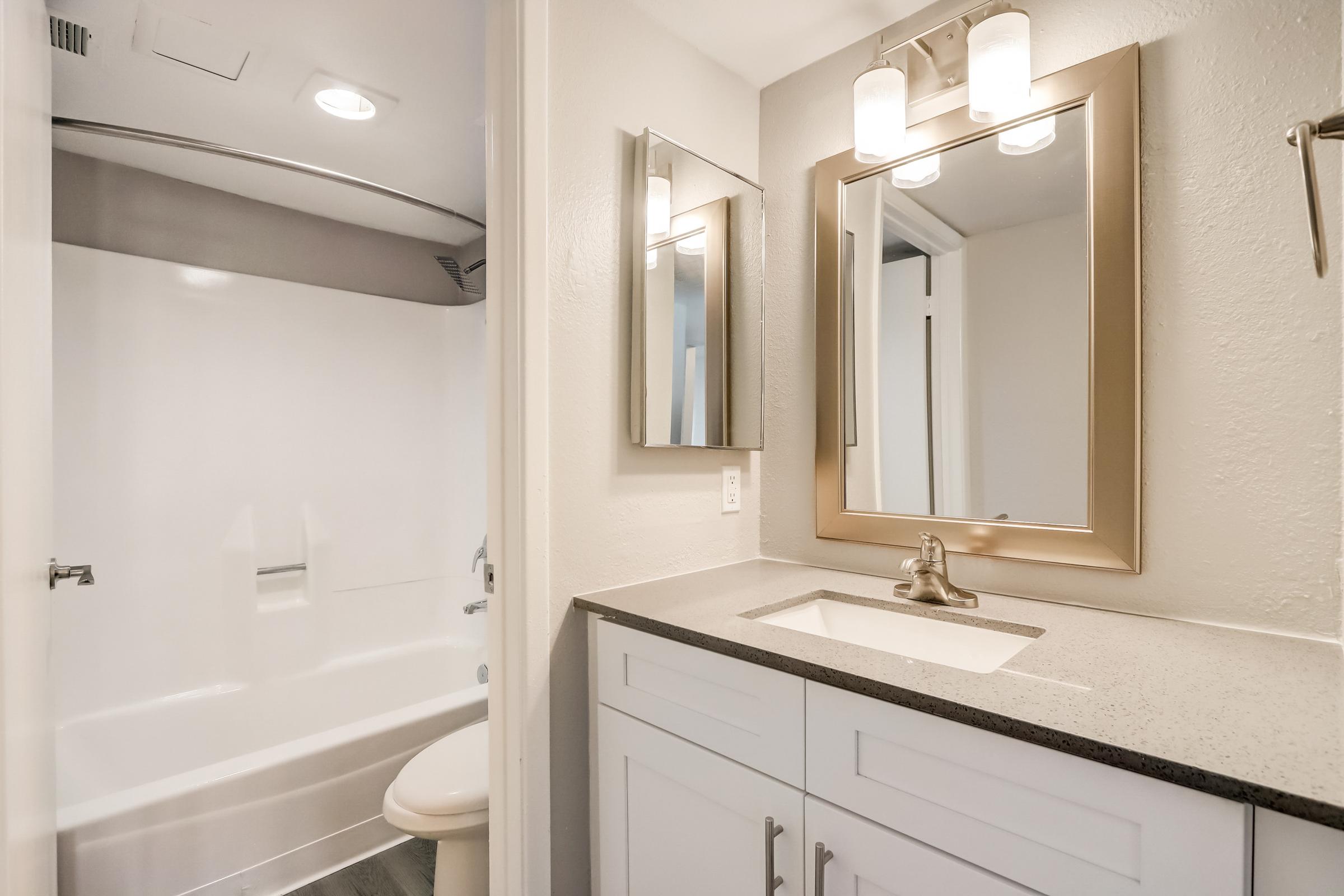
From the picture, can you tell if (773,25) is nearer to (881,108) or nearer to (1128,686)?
(881,108)

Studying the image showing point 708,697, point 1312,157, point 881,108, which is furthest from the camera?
point 881,108

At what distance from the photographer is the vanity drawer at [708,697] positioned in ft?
3.08

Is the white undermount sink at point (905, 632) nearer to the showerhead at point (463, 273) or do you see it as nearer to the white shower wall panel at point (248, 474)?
the white shower wall panel at point (248, 474)

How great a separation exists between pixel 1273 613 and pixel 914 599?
0.55 metres

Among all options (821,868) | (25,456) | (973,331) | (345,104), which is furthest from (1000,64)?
(25,456)

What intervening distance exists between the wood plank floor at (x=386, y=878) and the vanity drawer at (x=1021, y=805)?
156 cm

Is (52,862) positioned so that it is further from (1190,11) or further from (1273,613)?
(1190,11)

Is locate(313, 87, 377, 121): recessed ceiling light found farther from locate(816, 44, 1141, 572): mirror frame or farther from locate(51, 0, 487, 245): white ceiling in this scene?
locate(816, 44, 1141, 572): mirror frame

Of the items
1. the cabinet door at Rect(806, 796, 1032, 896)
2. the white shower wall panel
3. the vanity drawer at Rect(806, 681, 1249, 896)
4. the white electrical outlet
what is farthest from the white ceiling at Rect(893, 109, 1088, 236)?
the white shower wall panel

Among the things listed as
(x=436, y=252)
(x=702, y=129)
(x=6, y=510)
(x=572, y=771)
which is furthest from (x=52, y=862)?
(x=436, y=252)

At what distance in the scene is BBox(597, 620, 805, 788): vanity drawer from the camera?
939 millimetres

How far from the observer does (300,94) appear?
184 cm

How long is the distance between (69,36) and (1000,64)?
2155 mm

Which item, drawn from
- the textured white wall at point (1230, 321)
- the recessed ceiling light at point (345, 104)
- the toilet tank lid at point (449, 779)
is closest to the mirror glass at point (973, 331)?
the textured white wall at point (1230, 321)
